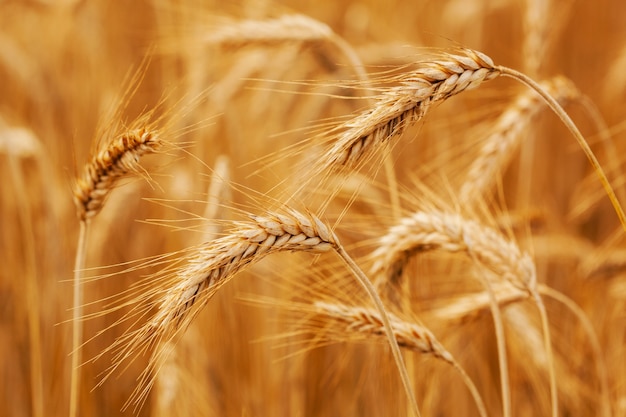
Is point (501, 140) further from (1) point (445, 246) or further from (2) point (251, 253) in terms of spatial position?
(2) point (251, 253)

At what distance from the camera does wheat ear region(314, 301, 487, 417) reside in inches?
51.3

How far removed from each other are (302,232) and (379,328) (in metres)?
0.34

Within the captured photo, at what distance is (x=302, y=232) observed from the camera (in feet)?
3.56

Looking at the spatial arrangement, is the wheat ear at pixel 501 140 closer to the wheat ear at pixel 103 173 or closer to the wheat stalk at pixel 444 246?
the wheat stalk at pixel 444 246

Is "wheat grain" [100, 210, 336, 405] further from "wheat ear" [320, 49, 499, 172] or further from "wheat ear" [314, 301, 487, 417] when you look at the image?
"wheat ear" [314, 301, 487, 417]

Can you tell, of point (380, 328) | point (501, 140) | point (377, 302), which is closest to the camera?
point (377, 302)

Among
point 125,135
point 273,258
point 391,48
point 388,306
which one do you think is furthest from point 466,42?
point 125,135

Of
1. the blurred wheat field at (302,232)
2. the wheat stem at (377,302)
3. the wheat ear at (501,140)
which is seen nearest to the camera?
the wheat stem at (377,302)

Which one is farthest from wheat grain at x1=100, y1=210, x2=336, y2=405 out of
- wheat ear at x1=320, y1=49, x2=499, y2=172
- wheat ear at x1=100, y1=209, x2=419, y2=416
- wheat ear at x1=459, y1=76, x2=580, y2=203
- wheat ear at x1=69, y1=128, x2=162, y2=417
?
wheat ear at x1=459, y1=76, x2=580, y2=203

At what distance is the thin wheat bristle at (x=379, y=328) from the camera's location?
1.30 metres

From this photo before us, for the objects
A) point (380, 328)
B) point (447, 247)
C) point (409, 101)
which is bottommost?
point (380, 328)

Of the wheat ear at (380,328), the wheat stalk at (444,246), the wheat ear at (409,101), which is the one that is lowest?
the wheat ear at (380,328)

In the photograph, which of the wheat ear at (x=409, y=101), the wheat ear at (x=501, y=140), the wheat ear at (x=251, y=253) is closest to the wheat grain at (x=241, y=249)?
the wheat ear at (x=251, y=253)

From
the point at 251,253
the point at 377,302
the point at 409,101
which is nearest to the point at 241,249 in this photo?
the point at 251,253
